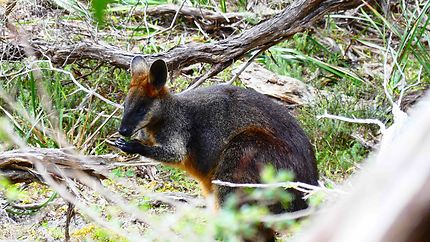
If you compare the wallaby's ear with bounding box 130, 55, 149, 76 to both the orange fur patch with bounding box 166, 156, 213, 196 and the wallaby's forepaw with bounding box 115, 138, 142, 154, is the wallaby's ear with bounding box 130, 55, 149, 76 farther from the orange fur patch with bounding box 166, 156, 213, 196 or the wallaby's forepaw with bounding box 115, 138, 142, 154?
the orange fur patch with bounding box 166, 156, 213, 196

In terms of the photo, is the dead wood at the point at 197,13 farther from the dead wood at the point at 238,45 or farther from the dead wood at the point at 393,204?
the dead wood at the point at 393,204

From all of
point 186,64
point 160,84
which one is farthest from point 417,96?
point 160,84

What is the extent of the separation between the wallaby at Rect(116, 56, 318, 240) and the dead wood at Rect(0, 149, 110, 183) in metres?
0.30

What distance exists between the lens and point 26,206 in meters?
5.04

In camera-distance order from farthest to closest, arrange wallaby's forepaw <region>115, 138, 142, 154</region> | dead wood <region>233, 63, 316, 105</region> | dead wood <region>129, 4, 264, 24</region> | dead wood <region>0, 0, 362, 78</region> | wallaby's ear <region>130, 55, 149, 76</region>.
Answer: dead wood <region>129, 4, 264, 24</region> → dead wood <region>233, 63, 316, 105</region> → dead wood <region>0, 0, 362, 78</region> → wallaby's ear <region>130, 55, 149, 76</region> → wallaby's forepaw <region>115, 138, 142, 154</region>

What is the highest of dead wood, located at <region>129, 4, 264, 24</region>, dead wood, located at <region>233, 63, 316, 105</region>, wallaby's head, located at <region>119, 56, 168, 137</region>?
→ wallaby's head, located at <region>119, 56, 168, 137</region>

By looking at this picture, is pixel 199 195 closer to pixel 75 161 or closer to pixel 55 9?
pixel 75 161

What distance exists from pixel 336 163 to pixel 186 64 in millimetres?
1407

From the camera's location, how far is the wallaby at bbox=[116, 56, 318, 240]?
14.3 feet

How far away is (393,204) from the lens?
616mm

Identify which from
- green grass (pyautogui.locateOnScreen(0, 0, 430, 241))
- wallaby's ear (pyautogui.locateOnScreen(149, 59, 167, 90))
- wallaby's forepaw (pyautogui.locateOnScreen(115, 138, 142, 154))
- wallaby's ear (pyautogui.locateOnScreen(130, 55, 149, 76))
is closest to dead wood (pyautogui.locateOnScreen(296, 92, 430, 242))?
green grass (pyautogui.locateOnScreen(0, 0, 430, 241))

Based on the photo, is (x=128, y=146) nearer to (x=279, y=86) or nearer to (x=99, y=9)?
(x=279, y=86)

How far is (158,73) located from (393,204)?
13.6 ft

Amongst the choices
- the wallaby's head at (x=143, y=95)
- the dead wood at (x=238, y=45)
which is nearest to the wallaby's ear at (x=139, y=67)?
the wallaby's head at (x=143, y=95)
